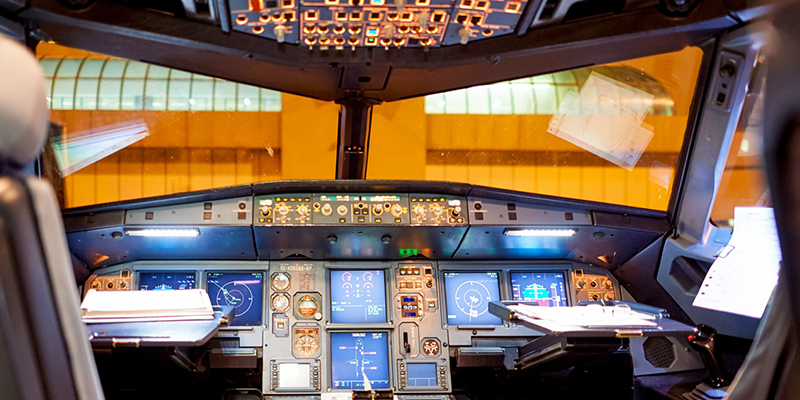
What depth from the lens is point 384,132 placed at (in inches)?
144

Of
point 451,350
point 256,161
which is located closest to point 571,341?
point 451,350

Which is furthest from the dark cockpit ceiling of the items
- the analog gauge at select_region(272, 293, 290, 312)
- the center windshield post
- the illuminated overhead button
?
the analog gauge at select_region(272, 293, 290, 312)

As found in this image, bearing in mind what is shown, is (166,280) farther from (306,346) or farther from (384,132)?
(384,132)

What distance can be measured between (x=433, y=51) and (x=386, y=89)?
442mm

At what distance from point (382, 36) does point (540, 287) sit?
1744mm

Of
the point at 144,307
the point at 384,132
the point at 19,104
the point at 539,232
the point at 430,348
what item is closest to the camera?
the point at 19,104

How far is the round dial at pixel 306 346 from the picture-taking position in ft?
10.4

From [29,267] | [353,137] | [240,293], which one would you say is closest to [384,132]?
[353,137]

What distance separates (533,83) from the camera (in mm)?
3396

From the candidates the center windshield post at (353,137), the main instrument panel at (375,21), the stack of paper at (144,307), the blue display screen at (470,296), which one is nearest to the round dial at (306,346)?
the stack of paper at (144,307)

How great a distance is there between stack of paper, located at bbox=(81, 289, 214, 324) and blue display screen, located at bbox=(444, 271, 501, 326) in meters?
1.30

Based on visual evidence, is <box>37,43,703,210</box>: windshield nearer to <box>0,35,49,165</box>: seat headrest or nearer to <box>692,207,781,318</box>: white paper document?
<box>692,207,781,318</box>: white paper document

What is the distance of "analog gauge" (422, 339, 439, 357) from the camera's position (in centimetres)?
324

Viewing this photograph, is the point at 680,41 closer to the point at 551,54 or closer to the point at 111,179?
the point at 551,54
